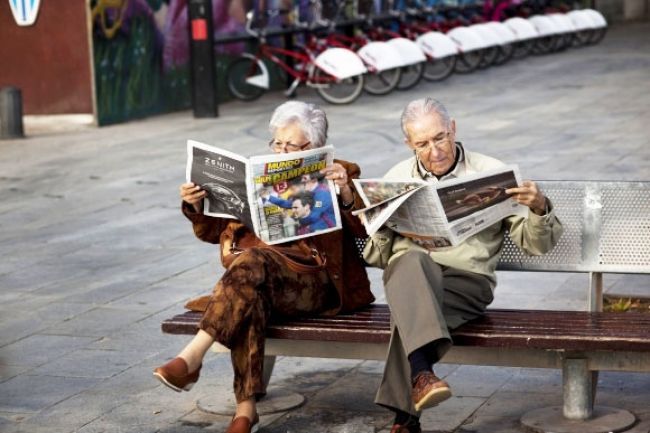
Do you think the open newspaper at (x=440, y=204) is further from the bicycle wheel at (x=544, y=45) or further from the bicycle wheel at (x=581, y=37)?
the bicycle wheel at (x=581, y=37)

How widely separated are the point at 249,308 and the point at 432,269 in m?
0.67

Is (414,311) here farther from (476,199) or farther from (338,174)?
(338,174)

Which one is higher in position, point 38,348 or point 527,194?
point 527,194

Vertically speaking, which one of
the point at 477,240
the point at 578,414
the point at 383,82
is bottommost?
the point at 383,82

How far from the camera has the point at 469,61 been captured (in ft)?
73.5

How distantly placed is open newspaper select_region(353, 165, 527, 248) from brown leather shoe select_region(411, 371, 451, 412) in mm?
528

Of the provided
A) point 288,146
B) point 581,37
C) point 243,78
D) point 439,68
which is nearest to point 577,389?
point 288,146

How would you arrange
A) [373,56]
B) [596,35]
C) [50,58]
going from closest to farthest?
[50,58] → [373,56] → [596,35]

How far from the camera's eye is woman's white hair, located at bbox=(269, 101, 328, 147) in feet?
18.3

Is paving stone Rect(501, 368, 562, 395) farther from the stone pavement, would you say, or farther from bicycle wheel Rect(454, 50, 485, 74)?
bicycle wheel Rect(454, 50, 485, 74)

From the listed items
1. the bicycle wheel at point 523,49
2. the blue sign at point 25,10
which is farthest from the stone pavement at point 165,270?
the bicycle wheel at point 523,49

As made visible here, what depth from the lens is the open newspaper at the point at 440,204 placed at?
5.05 m

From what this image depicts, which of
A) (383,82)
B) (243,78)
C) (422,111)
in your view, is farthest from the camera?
(383,82)

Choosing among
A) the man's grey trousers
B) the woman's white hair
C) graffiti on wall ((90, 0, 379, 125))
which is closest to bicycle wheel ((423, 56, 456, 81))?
graffiti on wall ((90, 0, 379, 125))
